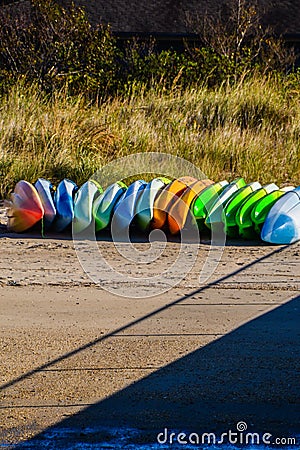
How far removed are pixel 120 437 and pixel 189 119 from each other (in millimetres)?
9624

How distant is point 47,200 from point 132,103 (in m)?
5.25

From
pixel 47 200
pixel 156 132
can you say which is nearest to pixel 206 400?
pixel 47 200

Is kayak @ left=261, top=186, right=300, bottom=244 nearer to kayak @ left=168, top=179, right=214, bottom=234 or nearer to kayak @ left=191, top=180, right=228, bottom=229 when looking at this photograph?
kayak @ left=191, top=180, right=228, bottom=229

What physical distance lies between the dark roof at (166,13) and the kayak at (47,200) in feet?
42.9

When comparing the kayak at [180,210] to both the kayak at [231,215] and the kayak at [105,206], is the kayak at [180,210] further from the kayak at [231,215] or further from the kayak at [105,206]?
the kayak at [105,206]

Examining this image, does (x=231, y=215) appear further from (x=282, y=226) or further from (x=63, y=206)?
(x=63, y=206)

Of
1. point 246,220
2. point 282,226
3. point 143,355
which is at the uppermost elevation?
point 246,220

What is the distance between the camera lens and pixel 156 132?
12734mm

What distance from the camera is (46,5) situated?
53.8 ft

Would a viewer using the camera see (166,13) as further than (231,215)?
Yes

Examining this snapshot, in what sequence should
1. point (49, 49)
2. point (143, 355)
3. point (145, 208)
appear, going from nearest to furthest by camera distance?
point (143, 355) < point (145, 208) < point (49, 49)

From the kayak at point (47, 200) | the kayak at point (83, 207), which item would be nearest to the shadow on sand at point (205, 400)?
the kayak at point (83, 207)

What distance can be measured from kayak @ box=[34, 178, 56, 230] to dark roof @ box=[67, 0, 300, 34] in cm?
1306

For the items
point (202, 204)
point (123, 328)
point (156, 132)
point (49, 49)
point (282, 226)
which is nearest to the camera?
point (123, 328)
